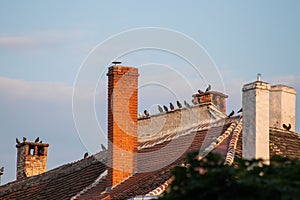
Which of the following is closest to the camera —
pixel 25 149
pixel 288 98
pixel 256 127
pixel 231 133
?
pixel 256 127

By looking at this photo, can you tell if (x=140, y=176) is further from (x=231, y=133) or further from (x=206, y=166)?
(x=206, y=166)

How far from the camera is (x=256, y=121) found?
820 inches

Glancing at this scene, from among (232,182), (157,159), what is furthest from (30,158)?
(232,182)

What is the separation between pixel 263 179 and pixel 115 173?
15.2m

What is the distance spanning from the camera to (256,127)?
68.5 ft

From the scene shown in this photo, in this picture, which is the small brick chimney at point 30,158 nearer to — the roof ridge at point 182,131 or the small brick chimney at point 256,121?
the roof ridge at point 182,131

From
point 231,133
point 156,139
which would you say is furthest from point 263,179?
point 156,139

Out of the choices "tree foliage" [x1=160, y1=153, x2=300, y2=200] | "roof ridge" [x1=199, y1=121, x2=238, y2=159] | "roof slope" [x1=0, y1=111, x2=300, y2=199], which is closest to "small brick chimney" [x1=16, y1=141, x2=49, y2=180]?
"roof slope" [x1=0, y1=111, x2=300, y2=199]

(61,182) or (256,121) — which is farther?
(61,182)

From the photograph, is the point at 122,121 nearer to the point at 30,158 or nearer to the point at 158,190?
the point at 158,190

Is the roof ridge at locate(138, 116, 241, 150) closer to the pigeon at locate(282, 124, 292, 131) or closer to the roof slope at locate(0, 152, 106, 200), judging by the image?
the roof slope at locate(0, 152, 106, 200)

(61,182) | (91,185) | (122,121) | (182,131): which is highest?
(122,121)

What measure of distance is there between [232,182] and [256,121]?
9804 mm

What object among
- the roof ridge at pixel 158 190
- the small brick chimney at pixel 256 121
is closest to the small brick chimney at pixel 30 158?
Answer: the roof ridge at pixel 158 190
